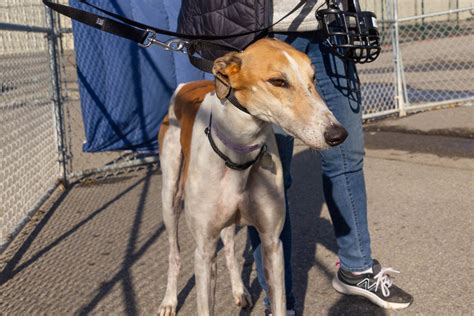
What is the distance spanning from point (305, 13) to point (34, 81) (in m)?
3.83

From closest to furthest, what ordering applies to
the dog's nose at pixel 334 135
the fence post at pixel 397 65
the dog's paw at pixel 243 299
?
the dog's nose at pixel 334 135 < the dog's paw at pixel 243 299 < the fence post at pixel 397 65

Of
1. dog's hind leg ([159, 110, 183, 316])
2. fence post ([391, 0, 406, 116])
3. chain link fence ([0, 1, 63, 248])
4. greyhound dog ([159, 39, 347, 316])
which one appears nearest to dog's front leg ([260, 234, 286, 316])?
greyhound dog ([159, 39, 347, 316])

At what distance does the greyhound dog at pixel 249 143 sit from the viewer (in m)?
2.36

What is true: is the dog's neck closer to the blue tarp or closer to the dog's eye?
the dog's eye

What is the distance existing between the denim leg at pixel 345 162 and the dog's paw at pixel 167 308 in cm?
98

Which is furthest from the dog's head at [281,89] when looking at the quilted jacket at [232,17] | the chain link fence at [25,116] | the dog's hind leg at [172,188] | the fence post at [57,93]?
the fence post at [57,93]

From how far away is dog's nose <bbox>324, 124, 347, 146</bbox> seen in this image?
7.25 feet

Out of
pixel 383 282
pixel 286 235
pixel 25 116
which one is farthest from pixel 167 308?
pixel 25 116

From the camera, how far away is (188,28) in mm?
3070

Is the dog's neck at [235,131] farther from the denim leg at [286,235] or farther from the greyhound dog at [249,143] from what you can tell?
the denim leg at [286,235]

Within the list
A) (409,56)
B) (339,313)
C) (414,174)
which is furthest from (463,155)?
(409,56)

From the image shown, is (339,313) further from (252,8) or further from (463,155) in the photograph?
(463,155)

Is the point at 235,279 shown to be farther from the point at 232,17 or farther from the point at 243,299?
the point at 232,17

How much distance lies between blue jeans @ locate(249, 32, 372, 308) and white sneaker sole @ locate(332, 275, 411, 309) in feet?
0.36
